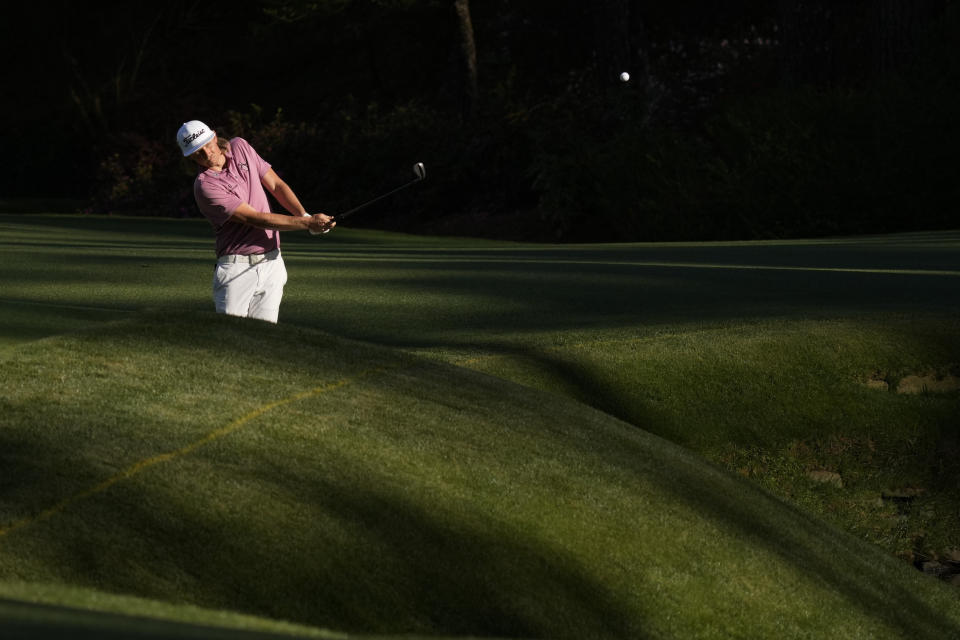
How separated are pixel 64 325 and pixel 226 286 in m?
1.51

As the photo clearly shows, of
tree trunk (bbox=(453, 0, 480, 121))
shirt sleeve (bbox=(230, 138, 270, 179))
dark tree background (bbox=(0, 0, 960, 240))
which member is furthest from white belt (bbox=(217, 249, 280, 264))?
tree trunk (bbox=(453, 0, 480, 121))

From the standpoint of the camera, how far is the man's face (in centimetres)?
777

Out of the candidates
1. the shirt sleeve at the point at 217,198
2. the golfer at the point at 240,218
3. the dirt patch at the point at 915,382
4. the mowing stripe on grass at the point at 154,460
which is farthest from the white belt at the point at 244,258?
the dirt patch at the point at 915,382

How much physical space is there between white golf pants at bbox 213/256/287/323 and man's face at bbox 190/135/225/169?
0.59 meters

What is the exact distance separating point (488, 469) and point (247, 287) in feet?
10.2

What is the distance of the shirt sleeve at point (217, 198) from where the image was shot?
7.66m

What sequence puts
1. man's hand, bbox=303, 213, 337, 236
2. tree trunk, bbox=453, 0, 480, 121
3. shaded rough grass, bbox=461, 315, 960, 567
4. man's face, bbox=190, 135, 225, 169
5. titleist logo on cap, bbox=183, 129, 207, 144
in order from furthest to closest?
tree trunk, bbox=453, 0, 480, 121 < shaded rough grass, bbox=461, 315, 960, 567 < man's face, bbox=190, 135, 225, 169 < titleist logo on cap, bbox=183, 129, 207, 144 < man's hand, bbox=303, 213, 337, 236

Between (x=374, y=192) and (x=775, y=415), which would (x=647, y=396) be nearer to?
(x=775, y=415)

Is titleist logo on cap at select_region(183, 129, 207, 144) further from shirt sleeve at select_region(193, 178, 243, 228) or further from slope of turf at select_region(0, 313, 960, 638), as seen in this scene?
slope of turf at select_region(0, 313, 960, 638)

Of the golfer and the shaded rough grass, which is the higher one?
the golfer

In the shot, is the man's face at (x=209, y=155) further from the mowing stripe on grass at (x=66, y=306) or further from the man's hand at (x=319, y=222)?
the mowing stripe on grass at (x=66, y=306)

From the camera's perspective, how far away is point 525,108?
29969mm

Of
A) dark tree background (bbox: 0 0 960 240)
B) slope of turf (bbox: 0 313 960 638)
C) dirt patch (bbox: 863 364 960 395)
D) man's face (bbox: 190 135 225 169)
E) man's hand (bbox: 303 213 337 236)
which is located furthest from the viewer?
dark tree background (bbox: 0 0 960 240)

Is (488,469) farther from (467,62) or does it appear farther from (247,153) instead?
(467,62)
